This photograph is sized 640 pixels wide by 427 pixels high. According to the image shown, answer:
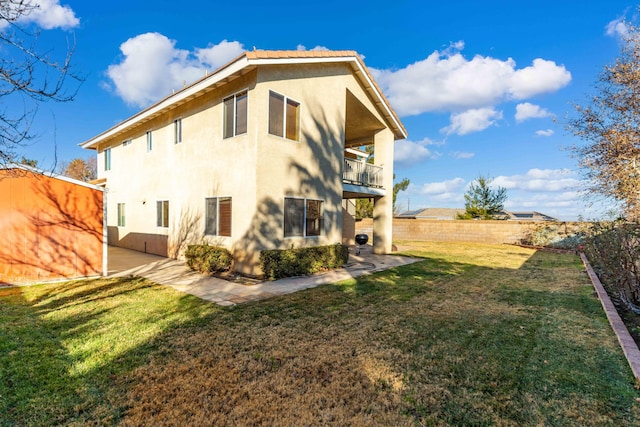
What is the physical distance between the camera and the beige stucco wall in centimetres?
924

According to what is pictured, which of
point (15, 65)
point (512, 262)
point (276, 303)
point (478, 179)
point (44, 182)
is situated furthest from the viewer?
point (478, 179)

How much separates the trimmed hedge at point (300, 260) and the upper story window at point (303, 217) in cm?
69

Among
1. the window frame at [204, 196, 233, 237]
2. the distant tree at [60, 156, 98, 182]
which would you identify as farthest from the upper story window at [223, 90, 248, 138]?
the distant tree at [60, 156, 98, 182]

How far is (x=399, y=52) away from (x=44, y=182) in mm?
21355

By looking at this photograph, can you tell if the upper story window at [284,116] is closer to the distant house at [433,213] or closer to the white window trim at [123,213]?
the white window trim at [123,213]

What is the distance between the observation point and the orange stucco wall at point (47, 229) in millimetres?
7617

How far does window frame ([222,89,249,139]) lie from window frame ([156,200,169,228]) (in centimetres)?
511

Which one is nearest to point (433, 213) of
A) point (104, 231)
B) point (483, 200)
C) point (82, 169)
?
point (483, 200)

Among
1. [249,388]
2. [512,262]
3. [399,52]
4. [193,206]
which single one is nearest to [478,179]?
[399,52]

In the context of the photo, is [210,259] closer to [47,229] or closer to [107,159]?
[47,229]

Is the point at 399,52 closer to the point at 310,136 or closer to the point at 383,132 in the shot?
the point at 383,132

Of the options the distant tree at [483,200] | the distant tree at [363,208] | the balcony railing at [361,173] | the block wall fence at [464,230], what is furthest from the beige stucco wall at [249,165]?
the distant tree at [483,200]

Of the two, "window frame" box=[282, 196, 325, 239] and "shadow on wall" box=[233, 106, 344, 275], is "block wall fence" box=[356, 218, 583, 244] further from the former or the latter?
"window frame" box=[282, 196, 325, 239]

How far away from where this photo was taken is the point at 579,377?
357 centimetres
